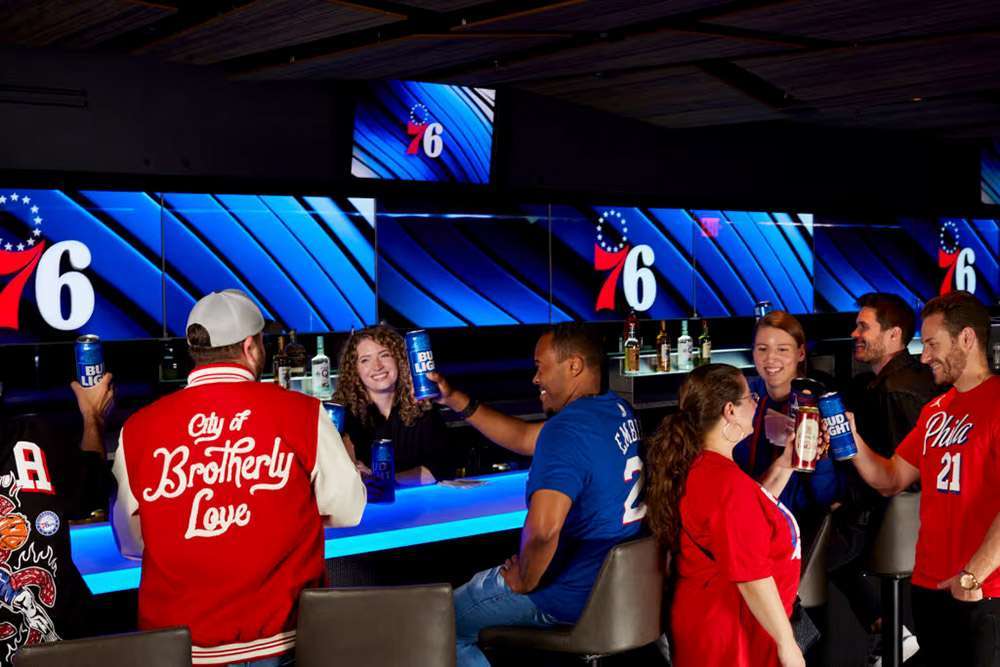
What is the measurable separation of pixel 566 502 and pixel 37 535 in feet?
3.50

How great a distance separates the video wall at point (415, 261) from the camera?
512 cm

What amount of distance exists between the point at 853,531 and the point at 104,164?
3.82 m

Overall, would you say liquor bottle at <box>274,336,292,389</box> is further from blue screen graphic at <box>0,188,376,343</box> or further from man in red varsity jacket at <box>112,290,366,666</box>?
man in red varsity jacket at <box>112,290,366,666</box>

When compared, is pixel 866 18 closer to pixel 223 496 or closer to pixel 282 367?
pixel 282 367

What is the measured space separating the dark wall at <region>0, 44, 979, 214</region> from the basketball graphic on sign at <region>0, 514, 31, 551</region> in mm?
3350

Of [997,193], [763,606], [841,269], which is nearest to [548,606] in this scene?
[763,606]

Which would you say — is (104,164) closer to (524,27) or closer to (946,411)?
(524,27)

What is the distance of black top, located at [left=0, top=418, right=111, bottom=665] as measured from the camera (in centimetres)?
195

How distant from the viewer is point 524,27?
430cm

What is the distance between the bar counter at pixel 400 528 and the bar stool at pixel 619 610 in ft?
1.83

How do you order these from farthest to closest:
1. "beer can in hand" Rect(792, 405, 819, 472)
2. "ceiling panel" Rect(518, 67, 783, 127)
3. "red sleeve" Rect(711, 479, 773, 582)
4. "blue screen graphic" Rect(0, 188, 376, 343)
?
1. "ceiling panel" Rect(518, 67, 783, 127)
2. "blue screen graphic" Rect(0, 188, 376, 343)
3. "beer can in hand" Rect(792, 405, 819, 472)
4. "red sleeve" Rect(711, 479, 773, 582)

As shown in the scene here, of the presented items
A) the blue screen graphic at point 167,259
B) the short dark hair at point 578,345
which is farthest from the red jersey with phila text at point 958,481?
the blue screen graphic at point 167,259

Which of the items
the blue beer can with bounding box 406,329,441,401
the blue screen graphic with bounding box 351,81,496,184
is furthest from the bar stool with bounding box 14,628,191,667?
the blue screen graphic with bounding box 351,81,496,184

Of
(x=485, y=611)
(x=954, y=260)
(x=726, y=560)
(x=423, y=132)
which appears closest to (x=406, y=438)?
(x=485, y=611)
